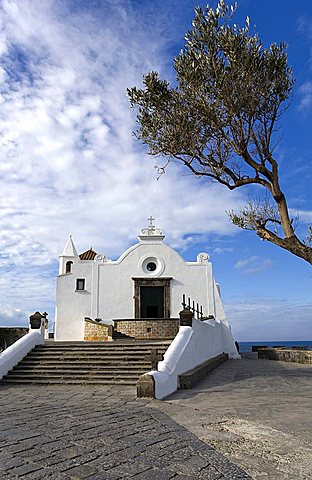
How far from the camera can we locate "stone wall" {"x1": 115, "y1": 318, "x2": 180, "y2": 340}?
20.1 metres

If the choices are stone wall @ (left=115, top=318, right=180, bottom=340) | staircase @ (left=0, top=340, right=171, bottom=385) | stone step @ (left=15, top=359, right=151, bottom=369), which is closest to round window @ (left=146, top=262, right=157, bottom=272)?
stone wall @ (left=115, top=318, right=180, bottom=340)

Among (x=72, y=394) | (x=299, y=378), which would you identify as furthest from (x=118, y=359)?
(x=299, y=378)

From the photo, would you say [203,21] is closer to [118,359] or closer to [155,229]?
[118,359]

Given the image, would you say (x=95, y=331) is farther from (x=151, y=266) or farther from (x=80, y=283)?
(x=151, y=266)

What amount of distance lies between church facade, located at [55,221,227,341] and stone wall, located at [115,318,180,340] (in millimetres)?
3207

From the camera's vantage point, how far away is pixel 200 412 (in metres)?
7.32

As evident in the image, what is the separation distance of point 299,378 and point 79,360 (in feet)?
21.6

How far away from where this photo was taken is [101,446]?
4.96m

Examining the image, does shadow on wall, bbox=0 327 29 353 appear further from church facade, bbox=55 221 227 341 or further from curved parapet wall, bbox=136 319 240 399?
curved parapet wall, bbox=136 319 240 399

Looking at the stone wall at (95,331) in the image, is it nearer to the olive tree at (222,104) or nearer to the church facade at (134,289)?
the church facade at (134,289)

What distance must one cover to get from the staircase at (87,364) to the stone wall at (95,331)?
21.3 feet

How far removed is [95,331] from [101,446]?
1704 cm

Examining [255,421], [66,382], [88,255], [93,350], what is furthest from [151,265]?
[255,421]

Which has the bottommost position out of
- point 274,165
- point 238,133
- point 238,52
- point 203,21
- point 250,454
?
point 250,454
